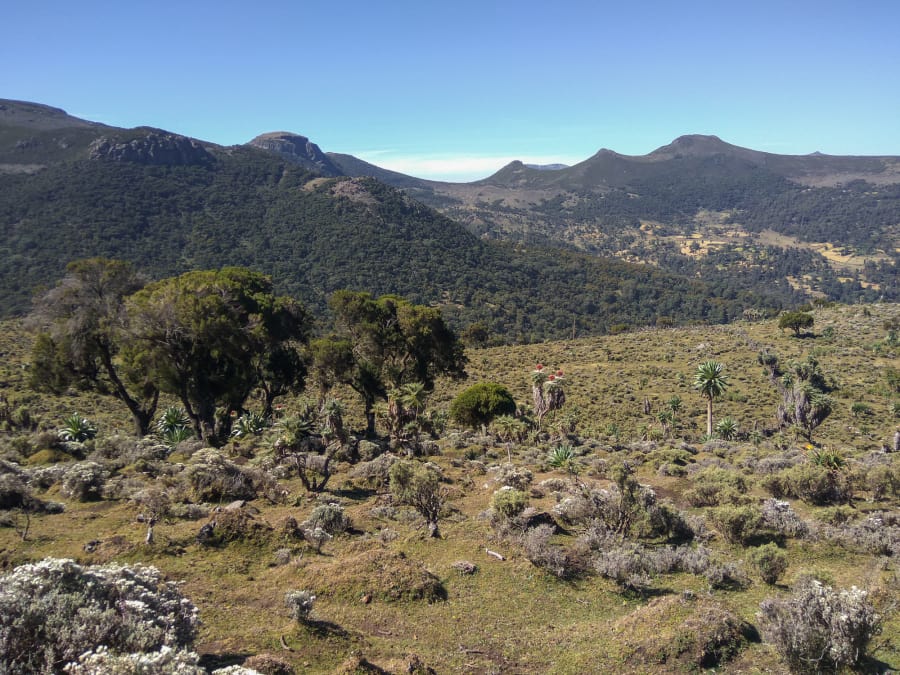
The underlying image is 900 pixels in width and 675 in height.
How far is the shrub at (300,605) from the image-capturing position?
8.39 m

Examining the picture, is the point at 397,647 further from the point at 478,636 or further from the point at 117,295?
the point at 117,295

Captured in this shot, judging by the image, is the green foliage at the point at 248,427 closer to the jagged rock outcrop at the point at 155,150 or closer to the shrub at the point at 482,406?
the shrub at the point at 482,406

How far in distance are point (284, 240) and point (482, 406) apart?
111 metres

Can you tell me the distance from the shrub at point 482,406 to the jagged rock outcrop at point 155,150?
522 feet

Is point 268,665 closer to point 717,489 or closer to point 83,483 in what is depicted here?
point 83,483

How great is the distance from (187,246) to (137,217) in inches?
629

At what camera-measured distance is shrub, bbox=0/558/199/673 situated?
5359 millimetres

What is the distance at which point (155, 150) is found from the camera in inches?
6220

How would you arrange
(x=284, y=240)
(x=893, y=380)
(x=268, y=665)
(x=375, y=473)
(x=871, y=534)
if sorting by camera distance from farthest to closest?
(x=284, y=240) → (x=893, y=380) → (x=375, y=473) → (x=871, y=534) → (x=268, y=665)

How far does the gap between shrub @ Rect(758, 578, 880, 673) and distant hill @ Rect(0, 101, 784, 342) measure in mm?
75714

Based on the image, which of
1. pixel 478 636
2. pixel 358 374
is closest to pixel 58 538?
pixel 478 636

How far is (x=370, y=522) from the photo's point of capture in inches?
592

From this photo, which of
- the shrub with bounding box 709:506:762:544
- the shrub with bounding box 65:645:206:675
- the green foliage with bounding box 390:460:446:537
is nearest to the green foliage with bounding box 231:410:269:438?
the green foliage with bounding box 390:460:446:537

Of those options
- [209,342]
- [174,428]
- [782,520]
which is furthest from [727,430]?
[174,428]
